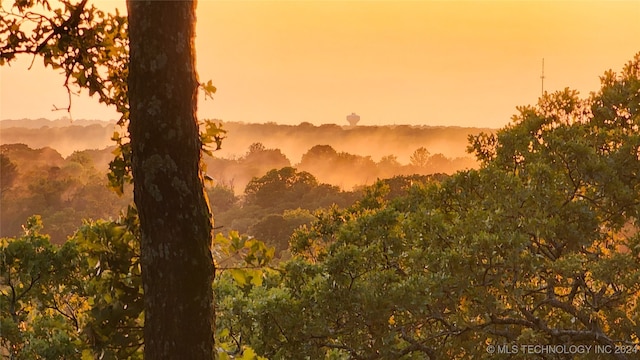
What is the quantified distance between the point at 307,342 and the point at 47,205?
72837mm

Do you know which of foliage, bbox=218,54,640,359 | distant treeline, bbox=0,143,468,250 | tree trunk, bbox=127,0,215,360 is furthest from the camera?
distant treeline, bbox=0,143,468,250

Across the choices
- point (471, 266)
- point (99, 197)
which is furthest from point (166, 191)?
point (99, 197)

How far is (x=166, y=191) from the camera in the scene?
11.5ft

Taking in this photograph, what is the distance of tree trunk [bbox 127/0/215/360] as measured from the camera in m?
3.51

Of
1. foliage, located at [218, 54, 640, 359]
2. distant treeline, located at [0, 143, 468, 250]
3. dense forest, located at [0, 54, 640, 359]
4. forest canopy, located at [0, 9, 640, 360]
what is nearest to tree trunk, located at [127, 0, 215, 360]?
dense forest, located at [0, 54, 640, 359]

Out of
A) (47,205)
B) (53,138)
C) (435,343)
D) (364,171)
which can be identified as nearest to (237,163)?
(364,171)

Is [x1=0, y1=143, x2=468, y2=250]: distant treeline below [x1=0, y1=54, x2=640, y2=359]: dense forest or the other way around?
below

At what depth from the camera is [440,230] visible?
448 inches

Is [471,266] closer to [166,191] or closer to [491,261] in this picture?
[491,261]

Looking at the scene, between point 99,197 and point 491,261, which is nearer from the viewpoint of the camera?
point 491,261

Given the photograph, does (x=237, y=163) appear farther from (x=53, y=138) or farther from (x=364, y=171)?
(x=53, y=138)

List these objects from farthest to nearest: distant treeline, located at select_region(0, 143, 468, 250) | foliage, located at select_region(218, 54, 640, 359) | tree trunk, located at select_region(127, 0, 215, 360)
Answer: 1. distant treeline, located at select_region(0, 143, 468, 250)
2. foliage, located at select_region(218, 54, 640, 359)
3. tree trunk, located at select_region(127, 0, 215, 360)

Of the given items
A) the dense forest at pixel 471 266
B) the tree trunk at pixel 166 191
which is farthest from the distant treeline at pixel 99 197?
the tree trunk at pixel 166 191

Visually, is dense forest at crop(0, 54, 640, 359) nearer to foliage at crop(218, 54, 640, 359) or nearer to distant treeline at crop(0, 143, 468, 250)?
foliage at crop(218, 54, 640, 359)
